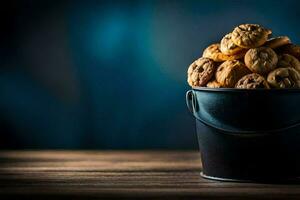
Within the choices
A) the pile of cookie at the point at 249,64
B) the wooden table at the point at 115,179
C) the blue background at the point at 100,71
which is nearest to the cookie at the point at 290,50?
the pile of cookie at the point at 249,64

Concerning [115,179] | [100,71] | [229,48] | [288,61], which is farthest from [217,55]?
[100,71]

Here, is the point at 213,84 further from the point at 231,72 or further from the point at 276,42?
the point at 276,42

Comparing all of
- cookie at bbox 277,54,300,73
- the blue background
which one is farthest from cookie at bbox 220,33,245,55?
the blue background

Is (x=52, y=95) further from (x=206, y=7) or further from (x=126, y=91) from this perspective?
(x=206, y=7)

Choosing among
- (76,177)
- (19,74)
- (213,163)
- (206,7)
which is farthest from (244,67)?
(19,74)

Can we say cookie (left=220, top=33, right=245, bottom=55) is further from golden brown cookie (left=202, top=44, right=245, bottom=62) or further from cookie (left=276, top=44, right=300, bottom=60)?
cookie (left=276, top=44, right=300, bottom=60)
